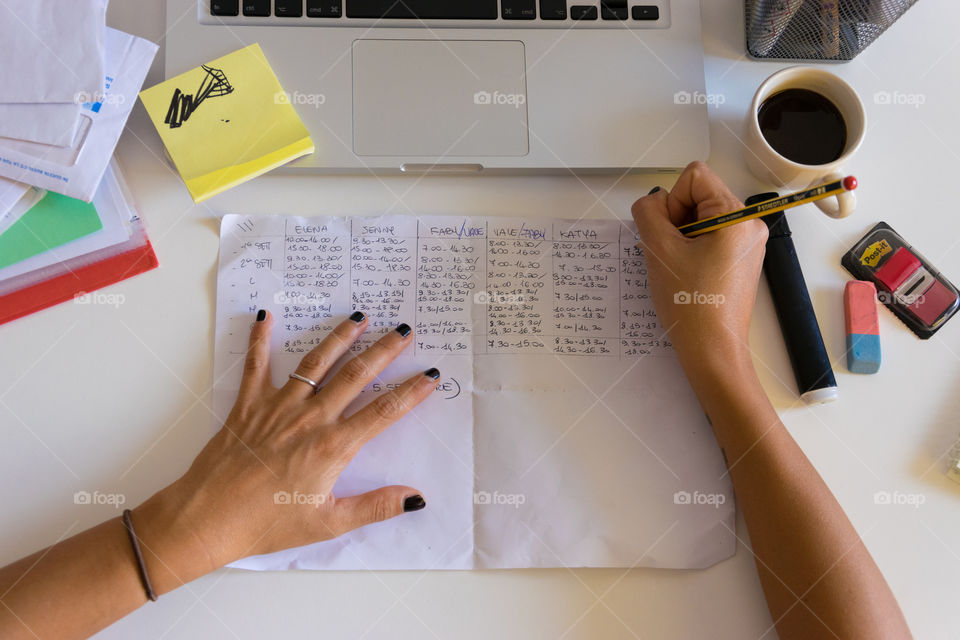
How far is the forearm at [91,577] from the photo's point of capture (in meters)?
0.65

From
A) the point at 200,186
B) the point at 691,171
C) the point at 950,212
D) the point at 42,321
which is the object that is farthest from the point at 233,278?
the point at 950,212

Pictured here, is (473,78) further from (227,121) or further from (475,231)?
(227,121)

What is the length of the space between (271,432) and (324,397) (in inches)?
2.7

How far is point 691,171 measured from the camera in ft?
2.56

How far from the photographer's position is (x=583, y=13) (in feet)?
2.74

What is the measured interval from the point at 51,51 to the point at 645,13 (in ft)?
2.34

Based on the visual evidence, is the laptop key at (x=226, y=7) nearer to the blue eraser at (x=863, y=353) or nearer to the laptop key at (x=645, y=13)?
the laptop key at (x=645, y=13)

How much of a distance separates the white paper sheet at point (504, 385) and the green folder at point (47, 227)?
0.53 feet

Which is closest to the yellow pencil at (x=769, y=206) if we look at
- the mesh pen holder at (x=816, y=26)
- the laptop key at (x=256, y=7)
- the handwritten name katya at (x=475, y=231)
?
the handwritten name katya at (x=475, y=231)

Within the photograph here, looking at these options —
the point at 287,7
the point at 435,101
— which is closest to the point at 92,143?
the point at 287,7

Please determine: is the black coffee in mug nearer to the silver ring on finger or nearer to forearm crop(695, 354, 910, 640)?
forearm crop(695, 354, 910, 640)

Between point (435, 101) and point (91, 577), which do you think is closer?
point (91, 577)

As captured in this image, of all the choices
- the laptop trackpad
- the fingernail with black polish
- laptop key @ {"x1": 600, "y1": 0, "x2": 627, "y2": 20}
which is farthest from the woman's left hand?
laptop key @ {"x1": 600, "y1": 0, "x2": 627, "y2": 20}

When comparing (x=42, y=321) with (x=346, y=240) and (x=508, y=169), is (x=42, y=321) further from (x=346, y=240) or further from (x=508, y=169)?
(x=508, y=169)
